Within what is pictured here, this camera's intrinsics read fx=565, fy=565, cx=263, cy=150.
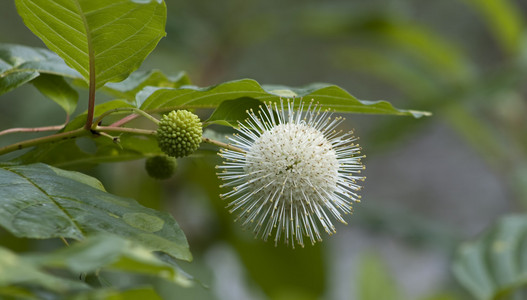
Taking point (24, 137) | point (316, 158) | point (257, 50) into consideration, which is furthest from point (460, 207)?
point (316, 158)

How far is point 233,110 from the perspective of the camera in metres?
1.06

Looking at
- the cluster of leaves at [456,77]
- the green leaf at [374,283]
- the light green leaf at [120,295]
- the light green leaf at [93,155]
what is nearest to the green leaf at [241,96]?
the light green leaf at [93,155]

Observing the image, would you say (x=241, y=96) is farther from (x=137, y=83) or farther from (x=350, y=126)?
(x=350, y=126)

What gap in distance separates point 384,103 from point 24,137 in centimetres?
163

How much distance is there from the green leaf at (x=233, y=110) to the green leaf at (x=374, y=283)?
152cm

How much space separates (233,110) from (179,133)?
0.41ft

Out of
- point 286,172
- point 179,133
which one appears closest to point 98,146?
point 179,133

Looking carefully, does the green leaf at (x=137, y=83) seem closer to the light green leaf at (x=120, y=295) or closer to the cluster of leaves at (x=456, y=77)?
the light green leaf at (x=120, y=295)

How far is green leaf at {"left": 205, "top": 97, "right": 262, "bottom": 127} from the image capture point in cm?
105

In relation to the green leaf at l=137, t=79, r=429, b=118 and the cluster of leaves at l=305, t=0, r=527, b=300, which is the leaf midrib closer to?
the green leaf at l=137, t=79, r=429, b=118

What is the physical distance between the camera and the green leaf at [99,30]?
866mm

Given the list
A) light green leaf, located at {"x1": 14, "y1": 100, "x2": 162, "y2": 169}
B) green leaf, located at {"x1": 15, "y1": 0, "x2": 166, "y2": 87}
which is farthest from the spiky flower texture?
green leaf, located at {"x1": 15, "y1": 0, "x2": 166, "y2": 87}

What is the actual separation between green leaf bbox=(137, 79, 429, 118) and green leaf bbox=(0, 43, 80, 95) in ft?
0.82

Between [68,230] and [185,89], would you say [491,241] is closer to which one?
[185,89]
